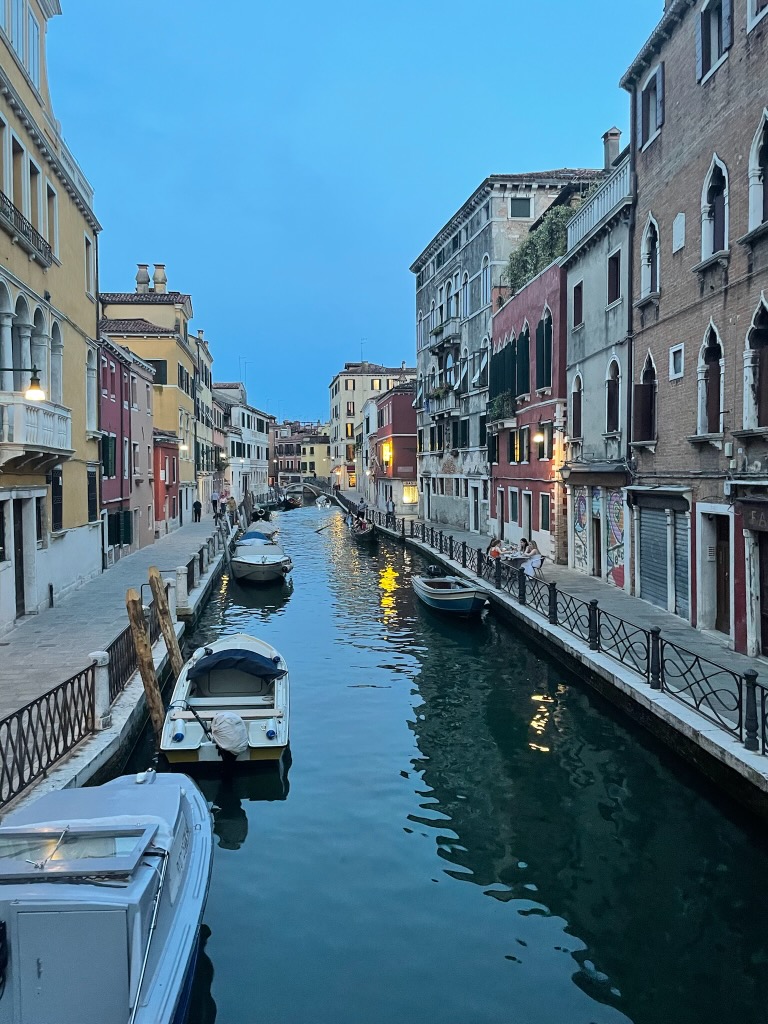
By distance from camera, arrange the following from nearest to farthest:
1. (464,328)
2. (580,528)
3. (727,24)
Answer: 1. (727,24)
2. (580,528)
3. (464,328)

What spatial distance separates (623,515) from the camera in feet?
63.1

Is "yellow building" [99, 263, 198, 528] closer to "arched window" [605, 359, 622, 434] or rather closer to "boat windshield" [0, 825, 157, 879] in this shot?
"arched window" [605, 359, 622, 434]

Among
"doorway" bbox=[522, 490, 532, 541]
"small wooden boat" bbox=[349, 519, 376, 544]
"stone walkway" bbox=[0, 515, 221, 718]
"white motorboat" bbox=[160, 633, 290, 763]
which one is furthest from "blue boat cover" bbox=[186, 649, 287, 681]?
"small wooden boat" bbox=[349, 519, 376, 544]

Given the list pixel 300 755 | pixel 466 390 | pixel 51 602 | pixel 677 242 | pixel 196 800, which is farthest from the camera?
pixel 466 390

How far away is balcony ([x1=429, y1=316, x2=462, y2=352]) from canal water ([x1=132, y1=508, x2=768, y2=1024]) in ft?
89.4

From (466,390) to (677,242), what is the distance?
22464 mm

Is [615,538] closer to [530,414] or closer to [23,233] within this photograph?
[530,414]

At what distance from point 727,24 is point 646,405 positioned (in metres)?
6.88

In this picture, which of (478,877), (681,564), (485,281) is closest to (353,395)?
(485,281)

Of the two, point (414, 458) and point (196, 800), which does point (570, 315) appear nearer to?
point (196, 800)

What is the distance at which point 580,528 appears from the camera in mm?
22766

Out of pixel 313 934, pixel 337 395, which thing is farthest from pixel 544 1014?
pixel 337 395

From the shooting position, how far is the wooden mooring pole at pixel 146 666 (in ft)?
36.4

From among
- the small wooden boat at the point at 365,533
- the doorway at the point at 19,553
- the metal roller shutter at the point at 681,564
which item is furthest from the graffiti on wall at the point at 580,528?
the small wooden boat at the point at 365,533
